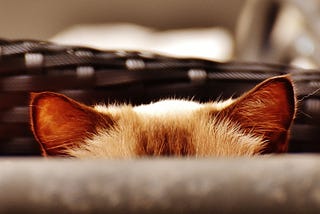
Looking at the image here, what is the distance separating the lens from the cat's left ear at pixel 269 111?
66 cm

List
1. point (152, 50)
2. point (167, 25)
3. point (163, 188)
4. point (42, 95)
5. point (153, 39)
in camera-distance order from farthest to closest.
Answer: point (167, 25) < point (153, 39) < point (152, 50) < point (42, 95) < point (163, 188)

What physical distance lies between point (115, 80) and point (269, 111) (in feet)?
0.83

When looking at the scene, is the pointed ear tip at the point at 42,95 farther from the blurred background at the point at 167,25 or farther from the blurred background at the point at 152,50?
the blurred background at the point at 167,25

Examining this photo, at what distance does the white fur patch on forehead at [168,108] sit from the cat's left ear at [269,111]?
78 millimetres

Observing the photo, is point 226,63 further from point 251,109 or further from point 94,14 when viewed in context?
point 94,14

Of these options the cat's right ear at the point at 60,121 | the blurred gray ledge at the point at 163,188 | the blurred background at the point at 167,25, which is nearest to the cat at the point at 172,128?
the cat's right ear at the point at 60,121

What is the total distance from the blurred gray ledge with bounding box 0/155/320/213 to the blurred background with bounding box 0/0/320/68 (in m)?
1.65

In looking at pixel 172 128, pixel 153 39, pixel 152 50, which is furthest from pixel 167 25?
pixel 172 128

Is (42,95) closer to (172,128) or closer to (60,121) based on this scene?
(60,121)

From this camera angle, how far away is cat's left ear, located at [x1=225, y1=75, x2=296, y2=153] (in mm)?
663

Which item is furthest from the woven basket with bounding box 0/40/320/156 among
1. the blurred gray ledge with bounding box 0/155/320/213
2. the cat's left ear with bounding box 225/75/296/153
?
the blurred gray ledge with bounding box 0/155/320/213

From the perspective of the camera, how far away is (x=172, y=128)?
717mm

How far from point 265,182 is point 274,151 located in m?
0.46

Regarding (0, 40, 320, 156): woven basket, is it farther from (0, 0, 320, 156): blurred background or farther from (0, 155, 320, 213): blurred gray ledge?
(0, 155, 320, 213): blurred gray ledge
